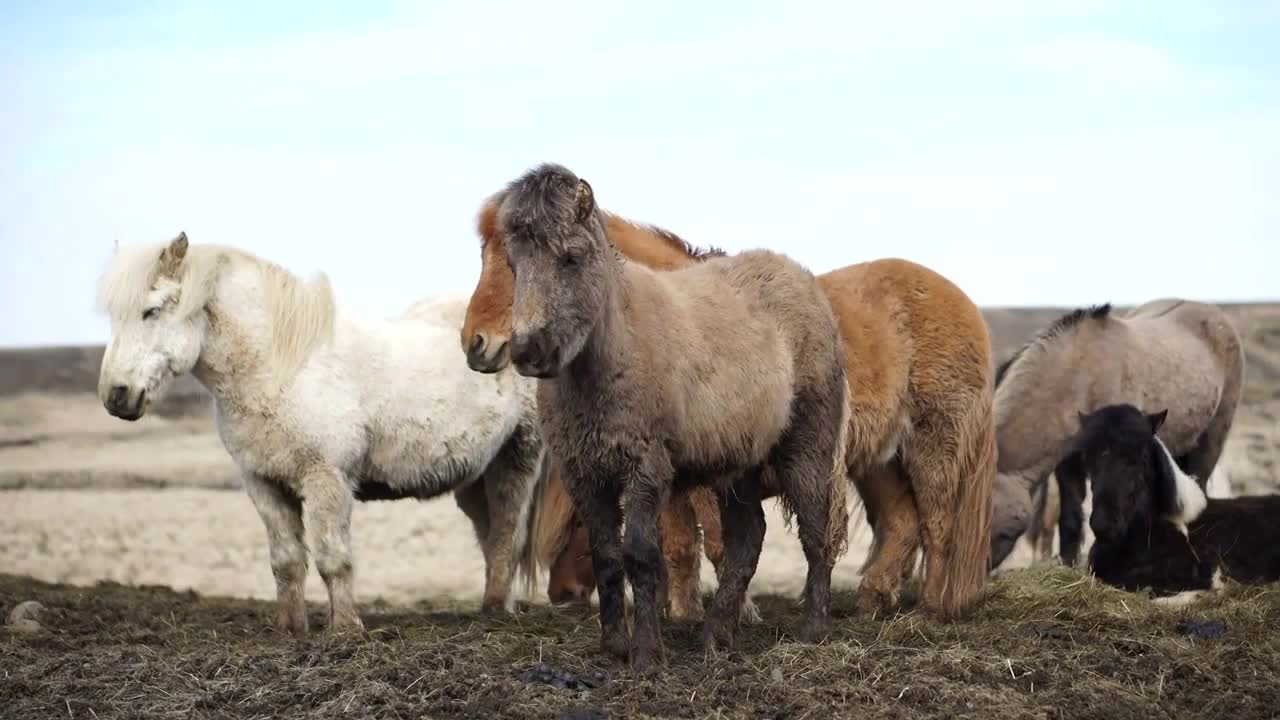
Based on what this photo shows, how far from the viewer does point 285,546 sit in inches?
296

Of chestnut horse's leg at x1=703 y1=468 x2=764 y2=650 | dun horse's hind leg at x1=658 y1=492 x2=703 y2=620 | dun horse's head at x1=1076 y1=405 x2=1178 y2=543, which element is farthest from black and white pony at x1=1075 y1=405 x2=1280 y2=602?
chestnut horse's leg at x1=703 y1=468 x2=764 y2=650

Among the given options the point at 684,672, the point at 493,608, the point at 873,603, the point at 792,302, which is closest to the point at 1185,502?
the point at 873,603

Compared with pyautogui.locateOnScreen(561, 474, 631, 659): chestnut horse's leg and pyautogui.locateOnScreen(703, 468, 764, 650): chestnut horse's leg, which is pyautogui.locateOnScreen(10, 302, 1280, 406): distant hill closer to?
pyautogui.locateOnScreen(703, 468, 764, 650): chestnut horse's leg

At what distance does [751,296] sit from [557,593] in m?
3.92

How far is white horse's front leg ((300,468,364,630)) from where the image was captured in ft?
24.0

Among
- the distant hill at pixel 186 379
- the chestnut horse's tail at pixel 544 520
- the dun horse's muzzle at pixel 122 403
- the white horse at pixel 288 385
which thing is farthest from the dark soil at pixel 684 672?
the distant hill at pixel 186 379

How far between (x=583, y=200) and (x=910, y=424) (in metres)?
3.37

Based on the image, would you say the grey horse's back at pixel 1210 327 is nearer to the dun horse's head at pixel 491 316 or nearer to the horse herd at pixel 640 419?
the horse herd at pixel 640 419

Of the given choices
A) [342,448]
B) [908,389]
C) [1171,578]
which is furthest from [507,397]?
[1171,578]

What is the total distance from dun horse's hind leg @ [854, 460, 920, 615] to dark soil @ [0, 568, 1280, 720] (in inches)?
27.3

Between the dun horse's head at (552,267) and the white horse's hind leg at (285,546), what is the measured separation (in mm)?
2672

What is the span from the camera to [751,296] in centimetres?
657

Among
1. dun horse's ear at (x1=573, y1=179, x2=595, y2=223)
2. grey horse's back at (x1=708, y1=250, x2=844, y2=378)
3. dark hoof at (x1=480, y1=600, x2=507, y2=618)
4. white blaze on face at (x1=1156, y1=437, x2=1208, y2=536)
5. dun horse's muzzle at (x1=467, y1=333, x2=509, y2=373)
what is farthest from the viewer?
white blaze on face at (x1=1156, y1=437, x2=1208, y2=536)

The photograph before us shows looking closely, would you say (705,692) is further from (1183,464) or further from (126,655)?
(1183,464)
